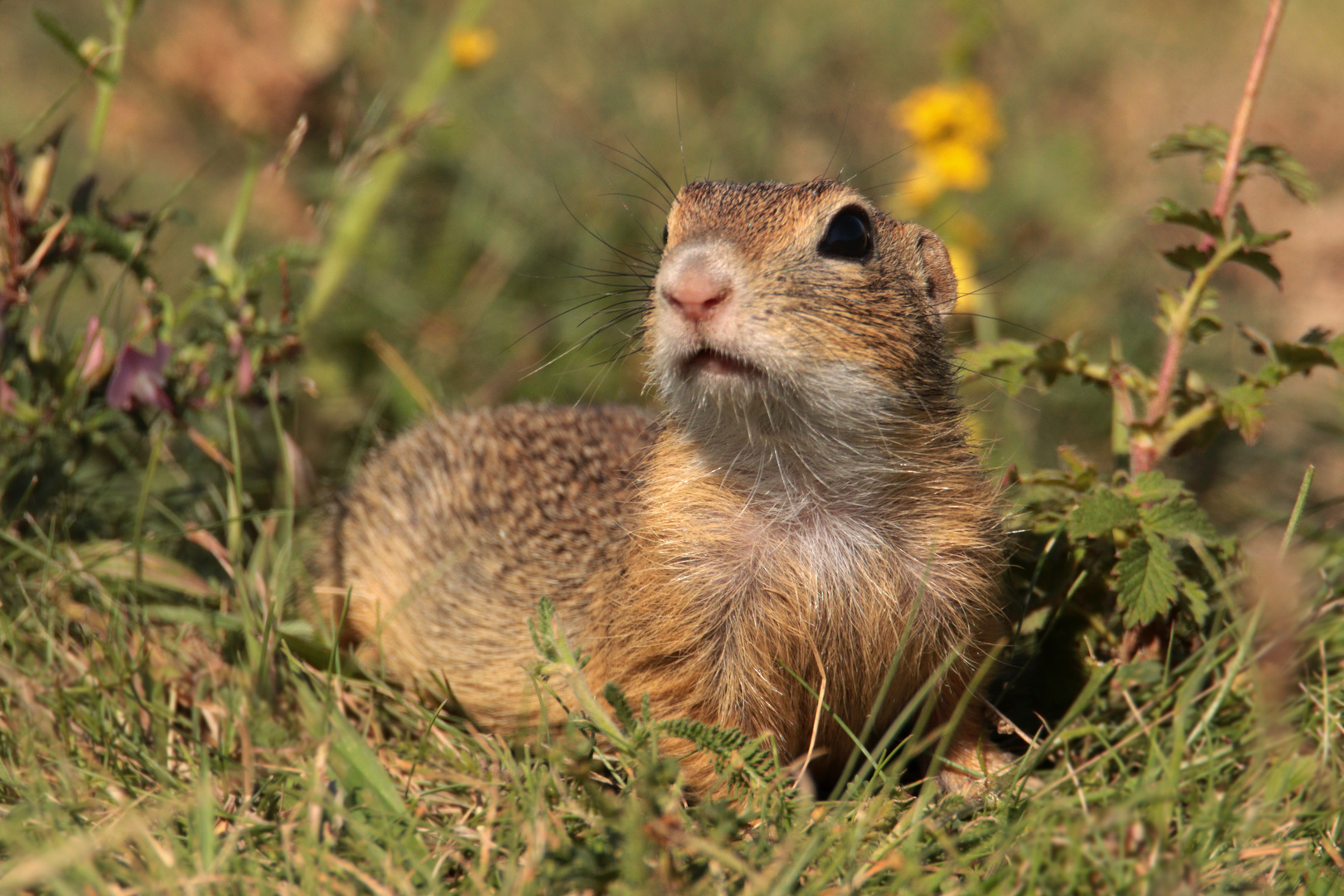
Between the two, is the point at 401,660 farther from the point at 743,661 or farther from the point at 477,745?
the point at 743,661

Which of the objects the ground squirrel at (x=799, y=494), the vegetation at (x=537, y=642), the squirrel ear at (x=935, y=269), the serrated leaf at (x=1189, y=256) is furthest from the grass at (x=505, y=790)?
the squirrel ear at (x=935, y=269)

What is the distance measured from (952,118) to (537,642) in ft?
12.8

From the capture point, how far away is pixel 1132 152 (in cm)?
783

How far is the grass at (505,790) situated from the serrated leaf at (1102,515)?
38cm

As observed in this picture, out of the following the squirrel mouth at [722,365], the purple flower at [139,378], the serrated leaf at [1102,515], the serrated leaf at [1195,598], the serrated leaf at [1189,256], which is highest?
the serrated leaf at [1189,256]

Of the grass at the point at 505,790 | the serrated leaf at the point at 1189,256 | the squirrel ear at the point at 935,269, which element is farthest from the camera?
the squirrel ear at the point at 935,269

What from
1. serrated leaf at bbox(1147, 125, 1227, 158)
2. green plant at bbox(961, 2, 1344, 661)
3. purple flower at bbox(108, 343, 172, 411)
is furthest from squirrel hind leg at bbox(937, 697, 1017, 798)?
purple flower at bbox(108, 343, 172, 411)

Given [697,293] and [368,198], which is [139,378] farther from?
[697,293]

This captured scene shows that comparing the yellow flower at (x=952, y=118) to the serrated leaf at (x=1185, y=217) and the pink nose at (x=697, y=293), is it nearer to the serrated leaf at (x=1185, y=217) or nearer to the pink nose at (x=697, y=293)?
the serrated leaf at (x=1185, y=217)

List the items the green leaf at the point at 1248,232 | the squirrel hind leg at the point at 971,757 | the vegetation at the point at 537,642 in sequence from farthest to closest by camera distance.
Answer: the green leaf at the point at 1248,232
the squirrel hind leg at the point at 971,757
the vegetation at the point at 537,642

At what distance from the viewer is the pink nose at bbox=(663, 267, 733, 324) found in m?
2.62

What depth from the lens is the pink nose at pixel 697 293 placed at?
103 inches

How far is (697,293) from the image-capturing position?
2.61 metres

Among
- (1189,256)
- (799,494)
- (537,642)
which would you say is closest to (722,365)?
(799,494)
